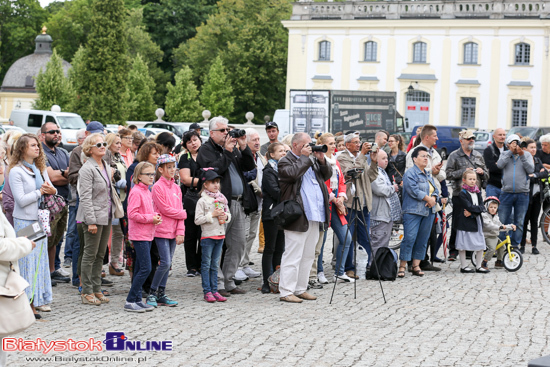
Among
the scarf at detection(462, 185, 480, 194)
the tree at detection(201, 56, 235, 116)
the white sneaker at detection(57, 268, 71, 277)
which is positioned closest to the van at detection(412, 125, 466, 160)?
the tree at detection(201, 56, 235, 116)

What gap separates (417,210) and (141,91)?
48.5 meters

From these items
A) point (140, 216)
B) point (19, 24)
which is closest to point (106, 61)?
point (140, 216)

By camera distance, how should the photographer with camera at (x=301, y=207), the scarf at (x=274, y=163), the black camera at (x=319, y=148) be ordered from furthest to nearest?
the scarf at (x=274, y=163) < the black camera at (x=319, y=148) < the photographer with camera at (x=301, y=207)

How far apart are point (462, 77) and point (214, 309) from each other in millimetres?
47929

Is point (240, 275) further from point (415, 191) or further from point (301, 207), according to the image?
point (415, 191)

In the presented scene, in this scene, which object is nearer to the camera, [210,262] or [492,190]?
[210,262]

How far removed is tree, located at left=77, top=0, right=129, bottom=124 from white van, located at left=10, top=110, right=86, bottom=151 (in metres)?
5.99

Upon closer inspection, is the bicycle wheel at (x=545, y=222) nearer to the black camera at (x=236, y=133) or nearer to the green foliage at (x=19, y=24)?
the black camera at (x=236, y=133)

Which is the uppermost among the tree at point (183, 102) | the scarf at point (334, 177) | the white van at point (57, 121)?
the tree at point (183, 102)

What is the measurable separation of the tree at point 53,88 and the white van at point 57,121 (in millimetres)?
11976

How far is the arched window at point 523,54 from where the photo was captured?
5238 centimetres

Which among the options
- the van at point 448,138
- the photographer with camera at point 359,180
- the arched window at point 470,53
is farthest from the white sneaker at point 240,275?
the arched window at point 470,53

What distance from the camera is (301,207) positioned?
9.42 meters

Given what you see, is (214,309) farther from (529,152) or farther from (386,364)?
(529,152)
